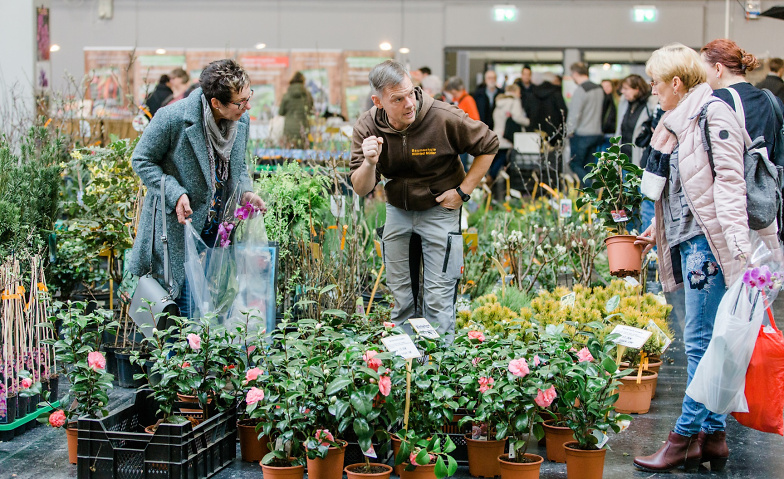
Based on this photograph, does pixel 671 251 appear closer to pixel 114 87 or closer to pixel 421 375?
pixel 421 375

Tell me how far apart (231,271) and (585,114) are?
6.88 m

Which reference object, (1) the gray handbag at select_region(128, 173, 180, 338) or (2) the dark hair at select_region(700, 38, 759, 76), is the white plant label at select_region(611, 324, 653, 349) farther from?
(1) the gray handbag at select_region(128, 173, 180, 338)

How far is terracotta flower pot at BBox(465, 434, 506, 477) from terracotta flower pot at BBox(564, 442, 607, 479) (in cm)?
27

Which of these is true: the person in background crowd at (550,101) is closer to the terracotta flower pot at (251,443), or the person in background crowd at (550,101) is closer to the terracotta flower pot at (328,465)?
A: the terracotta flower pot at (251,443)

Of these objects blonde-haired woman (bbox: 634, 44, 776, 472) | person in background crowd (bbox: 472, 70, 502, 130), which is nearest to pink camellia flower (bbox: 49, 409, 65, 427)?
blonde-haired woman (bbox: 634, 44, 776, 472)

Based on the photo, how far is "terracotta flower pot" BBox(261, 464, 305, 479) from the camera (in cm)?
299

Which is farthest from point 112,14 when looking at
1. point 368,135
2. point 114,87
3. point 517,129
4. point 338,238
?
point 368,135

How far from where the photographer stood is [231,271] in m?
3.84

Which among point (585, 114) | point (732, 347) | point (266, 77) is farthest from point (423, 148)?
point (266, 77)

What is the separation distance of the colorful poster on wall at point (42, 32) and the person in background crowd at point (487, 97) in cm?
527

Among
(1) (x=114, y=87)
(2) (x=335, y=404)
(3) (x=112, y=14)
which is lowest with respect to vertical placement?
(2) (x=335, y=404)

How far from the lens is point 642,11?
12.0m

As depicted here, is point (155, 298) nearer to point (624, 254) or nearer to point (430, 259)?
point (430, 259)

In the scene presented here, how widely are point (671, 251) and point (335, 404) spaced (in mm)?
1496
